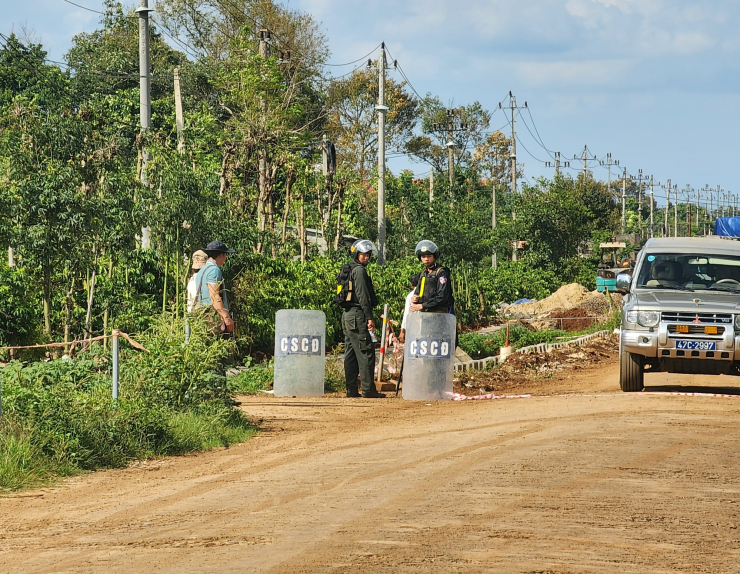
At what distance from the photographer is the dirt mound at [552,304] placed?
3691 cm

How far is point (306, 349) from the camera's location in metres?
14.3

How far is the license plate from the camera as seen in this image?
1325cm

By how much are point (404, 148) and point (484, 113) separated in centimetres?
1080

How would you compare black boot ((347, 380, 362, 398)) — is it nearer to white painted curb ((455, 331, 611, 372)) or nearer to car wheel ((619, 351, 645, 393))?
car wheel ((619, 351, 645, 393))

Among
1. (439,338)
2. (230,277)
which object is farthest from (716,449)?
(230,277)

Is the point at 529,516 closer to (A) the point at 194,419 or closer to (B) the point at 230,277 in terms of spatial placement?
(A) the point at 194,419

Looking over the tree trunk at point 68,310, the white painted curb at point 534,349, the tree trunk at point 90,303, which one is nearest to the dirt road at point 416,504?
the tree trunk at point 90,303

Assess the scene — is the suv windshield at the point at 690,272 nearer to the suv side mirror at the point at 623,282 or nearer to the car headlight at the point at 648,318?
the suv side mirror at the point at 623,282

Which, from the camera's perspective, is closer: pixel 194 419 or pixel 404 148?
pixel 194 419

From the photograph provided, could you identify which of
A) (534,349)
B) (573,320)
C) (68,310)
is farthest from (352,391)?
(573,320)

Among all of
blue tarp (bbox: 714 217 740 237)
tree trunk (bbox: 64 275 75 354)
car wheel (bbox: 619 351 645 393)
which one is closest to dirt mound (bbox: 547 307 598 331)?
blue tarp (bbox: 714 217 740 237)

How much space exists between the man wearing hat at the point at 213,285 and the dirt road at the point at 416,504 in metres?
1.38

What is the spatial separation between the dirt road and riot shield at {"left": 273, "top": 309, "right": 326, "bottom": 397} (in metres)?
2.65

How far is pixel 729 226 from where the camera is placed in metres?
44.4
